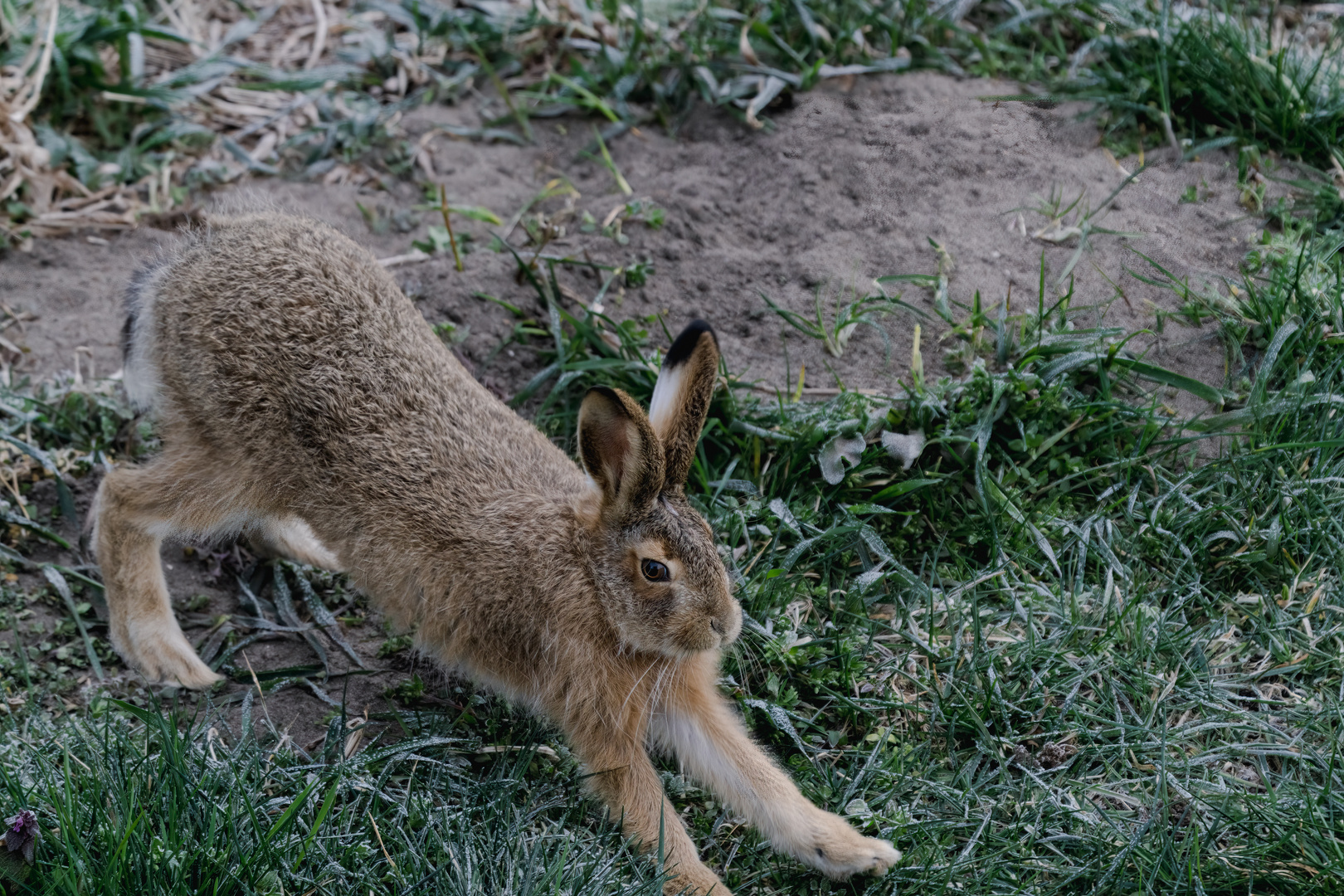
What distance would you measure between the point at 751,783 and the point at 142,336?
9.85 feet

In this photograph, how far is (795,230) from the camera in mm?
5887

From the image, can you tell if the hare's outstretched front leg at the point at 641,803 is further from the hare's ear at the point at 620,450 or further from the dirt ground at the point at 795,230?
the dirt ground at the point at 795,230

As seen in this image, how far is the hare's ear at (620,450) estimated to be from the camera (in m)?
3.62

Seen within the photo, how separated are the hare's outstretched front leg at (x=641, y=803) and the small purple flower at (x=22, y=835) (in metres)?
1.66

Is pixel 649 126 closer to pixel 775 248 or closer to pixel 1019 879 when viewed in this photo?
pixel 775 248

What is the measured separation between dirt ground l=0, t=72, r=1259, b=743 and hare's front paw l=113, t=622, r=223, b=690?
0.43m

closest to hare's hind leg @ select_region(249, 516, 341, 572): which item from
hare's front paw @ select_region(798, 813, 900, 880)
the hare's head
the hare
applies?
the hare

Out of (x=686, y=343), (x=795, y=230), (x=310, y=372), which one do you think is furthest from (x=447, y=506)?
(x=795, y=230)

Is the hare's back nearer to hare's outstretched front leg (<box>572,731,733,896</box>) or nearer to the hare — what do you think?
the hare

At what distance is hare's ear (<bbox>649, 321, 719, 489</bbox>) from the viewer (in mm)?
3803

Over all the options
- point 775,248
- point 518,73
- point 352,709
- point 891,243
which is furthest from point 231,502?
point 518,73

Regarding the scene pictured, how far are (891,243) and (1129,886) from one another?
327cm

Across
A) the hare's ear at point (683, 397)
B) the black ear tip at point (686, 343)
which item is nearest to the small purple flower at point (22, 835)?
the hare's ear at point (683, 397)

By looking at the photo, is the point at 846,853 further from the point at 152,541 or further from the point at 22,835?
the point at 152,541
